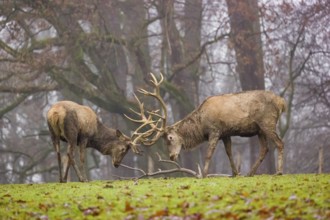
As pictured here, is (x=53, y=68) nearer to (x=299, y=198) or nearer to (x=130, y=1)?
(x=130, y=1)

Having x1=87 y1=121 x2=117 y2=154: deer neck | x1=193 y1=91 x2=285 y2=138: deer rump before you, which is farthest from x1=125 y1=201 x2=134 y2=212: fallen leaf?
x1=87 y1=121 x2=117 y2=154: deer neck

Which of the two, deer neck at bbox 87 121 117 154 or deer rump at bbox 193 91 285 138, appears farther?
deer neck at bbox 87 121 117 154

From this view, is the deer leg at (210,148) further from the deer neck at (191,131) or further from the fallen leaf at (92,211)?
the fallen leaf at (92,211)

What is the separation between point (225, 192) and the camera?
Result: 10.1 meters

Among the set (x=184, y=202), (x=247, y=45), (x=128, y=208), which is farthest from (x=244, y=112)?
(x=247, y=45)

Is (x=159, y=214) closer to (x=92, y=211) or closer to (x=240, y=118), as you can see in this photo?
(x=92, y=211)

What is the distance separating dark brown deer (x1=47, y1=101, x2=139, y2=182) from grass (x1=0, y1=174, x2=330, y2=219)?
336 centimetres

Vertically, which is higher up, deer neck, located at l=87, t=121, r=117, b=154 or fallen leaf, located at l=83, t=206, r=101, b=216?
deer neck, located at l=87, t=121, r=117, b=154

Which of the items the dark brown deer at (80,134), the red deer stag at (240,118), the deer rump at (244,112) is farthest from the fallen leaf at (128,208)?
the dark brown deer at (80,134)

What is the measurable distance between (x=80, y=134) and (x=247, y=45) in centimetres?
1061

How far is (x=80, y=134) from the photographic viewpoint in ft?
52.3

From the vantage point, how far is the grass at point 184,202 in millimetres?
8414

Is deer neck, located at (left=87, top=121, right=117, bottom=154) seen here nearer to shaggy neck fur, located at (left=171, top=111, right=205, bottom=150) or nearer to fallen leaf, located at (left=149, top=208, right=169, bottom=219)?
shaggy neck fur, located at (left=171, top=111, right=205, bottom=150)

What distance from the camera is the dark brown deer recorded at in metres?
15.0
